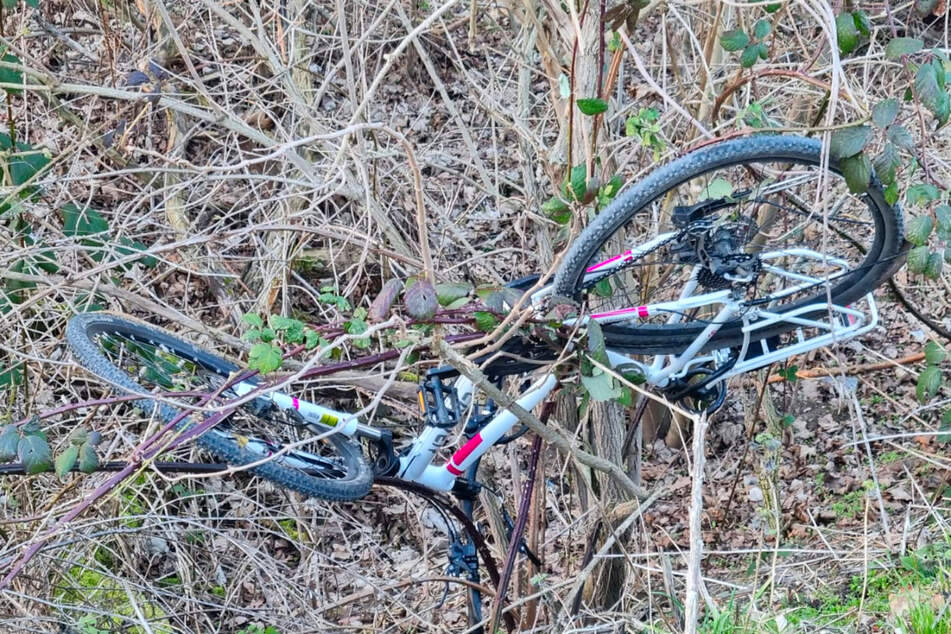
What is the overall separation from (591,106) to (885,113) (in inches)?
34.0

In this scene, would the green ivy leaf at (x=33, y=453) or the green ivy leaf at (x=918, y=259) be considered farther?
the green ivy leaf at (x=918, y=259)

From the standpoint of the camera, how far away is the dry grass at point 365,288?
3.56 m

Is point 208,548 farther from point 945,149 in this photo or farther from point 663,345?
point 945,149

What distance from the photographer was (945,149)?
16.7 ft

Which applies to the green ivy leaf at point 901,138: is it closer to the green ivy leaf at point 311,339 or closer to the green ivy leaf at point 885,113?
the green ivy leaf at point 885,113

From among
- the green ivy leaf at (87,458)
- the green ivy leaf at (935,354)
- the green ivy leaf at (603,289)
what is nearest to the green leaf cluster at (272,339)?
the green ivy leaf at (87,458)

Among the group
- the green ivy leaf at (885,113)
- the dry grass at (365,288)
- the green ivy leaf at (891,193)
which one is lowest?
the dry grass at (365,288)

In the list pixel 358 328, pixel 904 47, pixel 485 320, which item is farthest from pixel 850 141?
pixel 358 328

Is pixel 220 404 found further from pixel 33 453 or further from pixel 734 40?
pixel 734 40

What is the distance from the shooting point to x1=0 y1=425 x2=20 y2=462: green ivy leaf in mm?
2703

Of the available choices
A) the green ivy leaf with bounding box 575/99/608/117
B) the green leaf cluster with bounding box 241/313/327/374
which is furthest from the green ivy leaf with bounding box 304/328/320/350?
the green ivy leaf with bounding box 575/99/608/117

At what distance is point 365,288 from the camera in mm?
5656

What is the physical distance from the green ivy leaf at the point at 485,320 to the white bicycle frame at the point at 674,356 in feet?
0.86

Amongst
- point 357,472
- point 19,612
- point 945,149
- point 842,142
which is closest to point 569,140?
point 842,142
